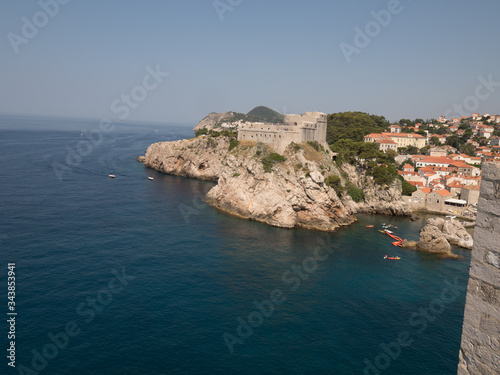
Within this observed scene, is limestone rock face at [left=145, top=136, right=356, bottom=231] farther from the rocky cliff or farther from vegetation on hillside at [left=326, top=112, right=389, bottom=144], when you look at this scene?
vegetation on hillside at [left=326, top=112, right=389, bottom=144]

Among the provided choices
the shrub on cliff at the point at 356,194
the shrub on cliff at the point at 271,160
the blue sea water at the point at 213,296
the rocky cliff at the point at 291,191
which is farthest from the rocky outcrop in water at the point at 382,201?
the shrub on cliff at the point at 271,160

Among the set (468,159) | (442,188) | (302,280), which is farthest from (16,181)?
(468,159)

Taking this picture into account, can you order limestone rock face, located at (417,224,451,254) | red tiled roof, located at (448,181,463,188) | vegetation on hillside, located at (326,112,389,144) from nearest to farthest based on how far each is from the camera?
limestone rock face, located at (417,224,451,254)
red tiled roof, located at (448,181,463,188)
vegetation on hillside, located at (326,112,389,144)

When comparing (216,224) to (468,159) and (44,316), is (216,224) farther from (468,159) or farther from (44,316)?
(468,159)

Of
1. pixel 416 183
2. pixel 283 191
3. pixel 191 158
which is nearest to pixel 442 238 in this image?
pixel 283 191

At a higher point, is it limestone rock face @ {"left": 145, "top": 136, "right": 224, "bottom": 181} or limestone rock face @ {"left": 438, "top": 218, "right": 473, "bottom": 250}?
limestone rock face @ {"left": 145, "top": 136, "right": 224, "bottom": 181}

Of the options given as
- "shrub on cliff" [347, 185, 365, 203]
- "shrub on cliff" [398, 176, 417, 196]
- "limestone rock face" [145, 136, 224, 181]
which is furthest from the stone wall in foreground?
"limestone rock face" [145, 136, 224, 181]

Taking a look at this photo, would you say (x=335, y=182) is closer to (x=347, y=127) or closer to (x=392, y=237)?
(x=392, y=237)
